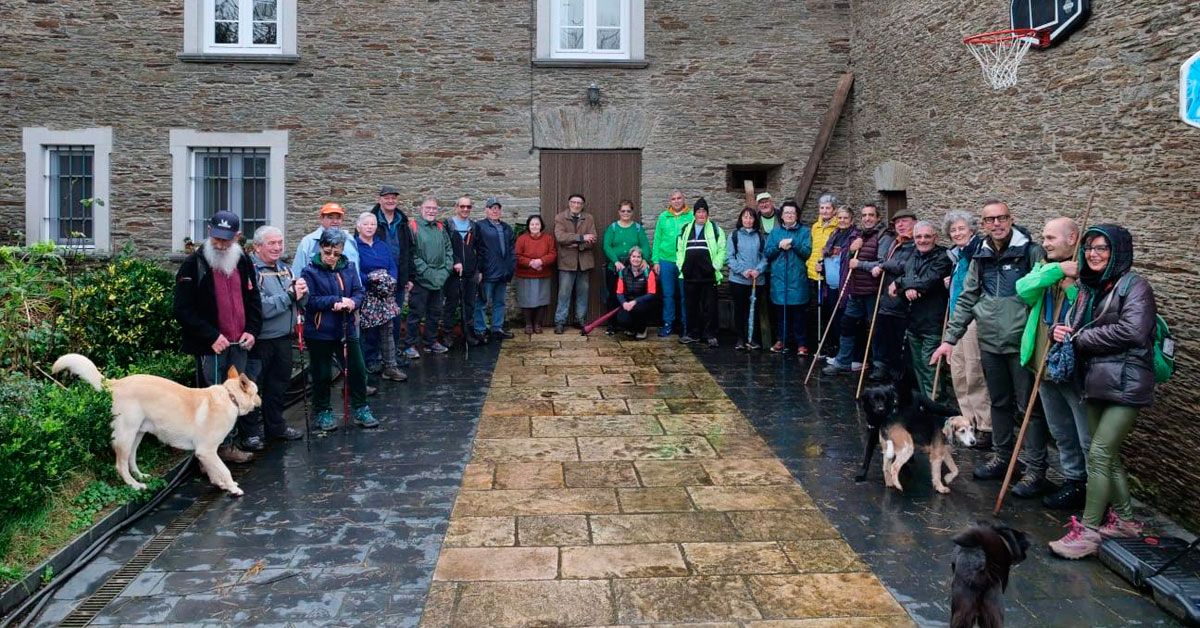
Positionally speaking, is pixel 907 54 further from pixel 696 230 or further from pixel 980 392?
Answer: pixel 980 392

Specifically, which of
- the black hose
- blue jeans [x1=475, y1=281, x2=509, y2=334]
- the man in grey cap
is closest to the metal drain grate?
the black hose

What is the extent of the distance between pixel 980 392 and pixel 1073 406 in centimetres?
209

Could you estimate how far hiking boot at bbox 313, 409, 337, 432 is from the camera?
750cm

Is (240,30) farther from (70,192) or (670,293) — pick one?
(670,293)

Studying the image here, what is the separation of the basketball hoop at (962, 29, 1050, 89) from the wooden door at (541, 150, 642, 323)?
5.21 m

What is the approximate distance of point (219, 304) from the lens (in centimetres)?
652

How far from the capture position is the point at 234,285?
21.6ft

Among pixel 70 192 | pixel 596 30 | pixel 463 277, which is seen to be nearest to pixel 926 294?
pixel 463 277

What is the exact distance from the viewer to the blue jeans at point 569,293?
12469mm

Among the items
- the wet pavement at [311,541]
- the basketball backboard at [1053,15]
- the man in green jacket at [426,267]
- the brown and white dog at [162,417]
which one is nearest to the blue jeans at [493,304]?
the man in green jacket at [426,267]

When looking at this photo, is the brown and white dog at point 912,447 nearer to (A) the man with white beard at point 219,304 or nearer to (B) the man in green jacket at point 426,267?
(A) the man with white beard at point 219,304

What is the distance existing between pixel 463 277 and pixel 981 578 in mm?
8345

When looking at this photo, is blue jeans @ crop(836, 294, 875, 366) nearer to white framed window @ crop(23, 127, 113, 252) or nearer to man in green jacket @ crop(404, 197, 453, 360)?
man in green jacket @ crop(404, 197, 453, 360)

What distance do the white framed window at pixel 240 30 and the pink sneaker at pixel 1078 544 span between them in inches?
421
